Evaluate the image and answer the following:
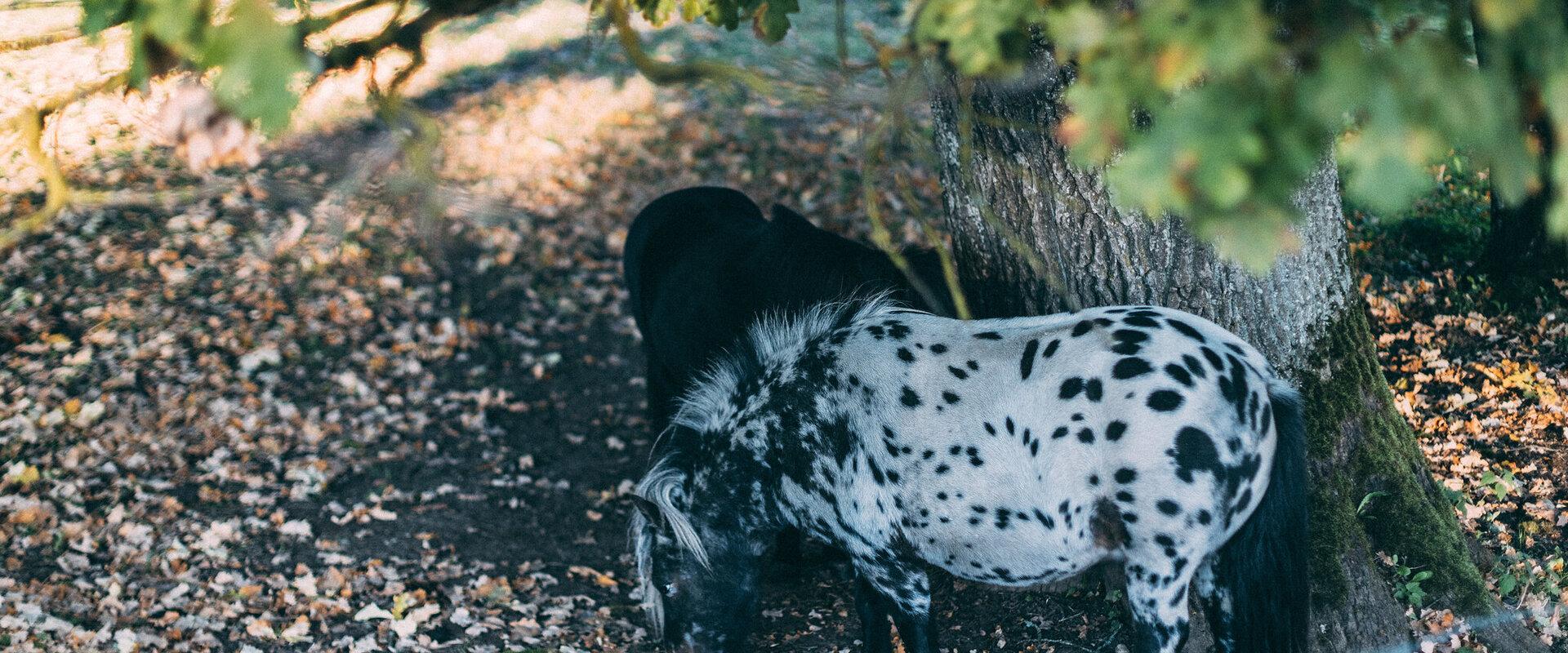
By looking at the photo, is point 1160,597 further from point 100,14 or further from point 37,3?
point 37,3

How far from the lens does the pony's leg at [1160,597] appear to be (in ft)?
10.6

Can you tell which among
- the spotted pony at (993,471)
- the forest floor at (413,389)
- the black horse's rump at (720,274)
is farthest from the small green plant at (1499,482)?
the black horse's rump at (720,274)

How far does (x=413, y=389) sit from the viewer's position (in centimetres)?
690

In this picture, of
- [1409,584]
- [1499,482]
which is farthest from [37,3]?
[1499,482]

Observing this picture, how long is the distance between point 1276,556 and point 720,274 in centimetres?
288

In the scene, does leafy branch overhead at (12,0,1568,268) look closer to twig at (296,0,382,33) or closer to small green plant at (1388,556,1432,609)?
twig at (296,0,382,33)

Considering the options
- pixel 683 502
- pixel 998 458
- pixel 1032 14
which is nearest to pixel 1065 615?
pixel 998 458

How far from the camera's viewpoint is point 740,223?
18.2 ft

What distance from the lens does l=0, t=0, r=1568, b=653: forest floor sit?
4508 millimetres

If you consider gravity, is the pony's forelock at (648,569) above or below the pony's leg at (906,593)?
below

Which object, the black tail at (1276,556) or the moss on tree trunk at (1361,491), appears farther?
the moss on tree trunk at (1361,491)

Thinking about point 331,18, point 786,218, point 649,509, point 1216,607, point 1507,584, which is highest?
point 331,18

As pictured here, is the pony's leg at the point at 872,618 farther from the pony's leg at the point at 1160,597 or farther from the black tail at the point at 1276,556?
the black tail at the point at 1276,556

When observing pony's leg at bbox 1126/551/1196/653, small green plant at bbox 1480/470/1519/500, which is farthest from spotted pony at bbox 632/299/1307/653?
small green plant at bbox 1480/470/1519/500
